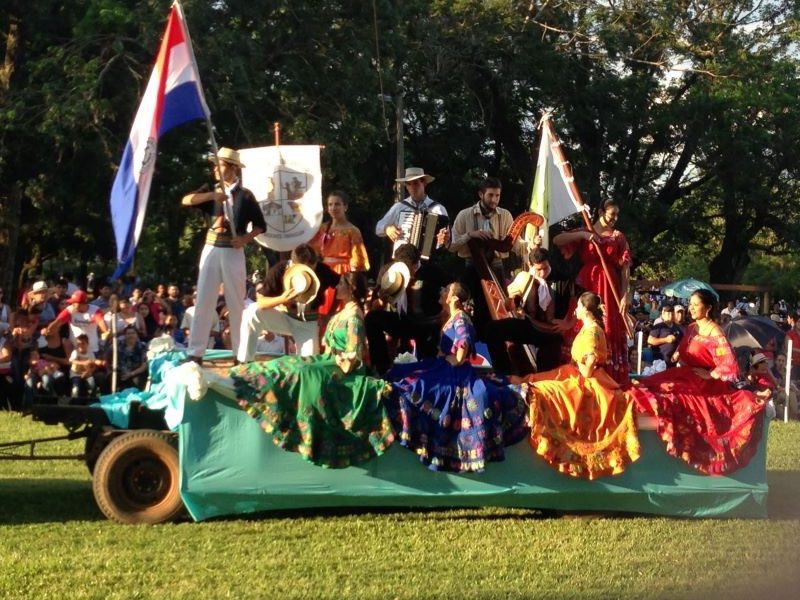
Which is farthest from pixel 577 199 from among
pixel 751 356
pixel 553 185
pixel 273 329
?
pixel 751 356

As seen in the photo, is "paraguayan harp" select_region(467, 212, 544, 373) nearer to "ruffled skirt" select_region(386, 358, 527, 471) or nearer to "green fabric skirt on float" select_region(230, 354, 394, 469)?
"ruffled skirt" select_region(386, 358, 527, 471)

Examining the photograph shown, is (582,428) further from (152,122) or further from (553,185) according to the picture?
(152,122)

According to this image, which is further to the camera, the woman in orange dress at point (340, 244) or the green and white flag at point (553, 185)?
the green and white flag at point (553, 185)

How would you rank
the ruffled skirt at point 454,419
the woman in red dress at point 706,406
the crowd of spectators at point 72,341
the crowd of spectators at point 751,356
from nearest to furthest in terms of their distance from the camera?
the ruffled skirt at point 454,419 → the woman in red dress at point 706,406 → the crowd of spectators at point 72,341 → the crowd of spectators at point 751,356

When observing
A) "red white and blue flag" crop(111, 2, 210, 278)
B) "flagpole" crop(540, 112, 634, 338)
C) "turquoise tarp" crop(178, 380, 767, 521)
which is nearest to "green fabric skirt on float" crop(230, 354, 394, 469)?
"turquoise tarp" crop(178, 380, 767, 521)

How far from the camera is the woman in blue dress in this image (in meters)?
8.84

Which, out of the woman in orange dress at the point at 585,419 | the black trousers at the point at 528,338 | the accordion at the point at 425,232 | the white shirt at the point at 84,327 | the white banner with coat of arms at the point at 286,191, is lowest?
the woman in orange dress at the point at 585,419

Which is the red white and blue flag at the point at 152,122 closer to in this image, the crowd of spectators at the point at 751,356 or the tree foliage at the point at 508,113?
the crowd of spectators at the point at 751,356

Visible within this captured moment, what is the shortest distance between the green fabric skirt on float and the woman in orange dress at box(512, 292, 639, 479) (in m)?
1.15

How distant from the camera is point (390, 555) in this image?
310 inches

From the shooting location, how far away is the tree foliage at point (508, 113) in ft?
76.9

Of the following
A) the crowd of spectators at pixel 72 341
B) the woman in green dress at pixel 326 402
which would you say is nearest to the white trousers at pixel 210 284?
the woman in green dress at pixel 326 402

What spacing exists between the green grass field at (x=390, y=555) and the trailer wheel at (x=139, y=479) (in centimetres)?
14

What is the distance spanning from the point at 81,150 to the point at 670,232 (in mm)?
19410
